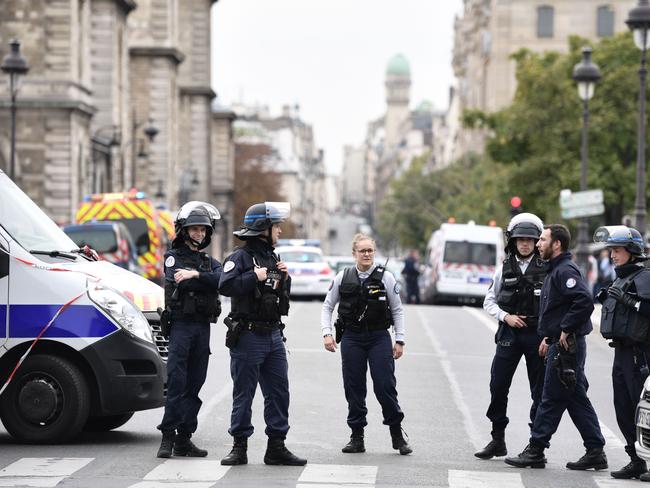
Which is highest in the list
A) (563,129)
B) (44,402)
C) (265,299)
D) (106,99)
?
(106,99)

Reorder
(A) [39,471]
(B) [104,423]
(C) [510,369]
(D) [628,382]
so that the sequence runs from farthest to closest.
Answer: (B) [104,423]
(C) [510,369]
(D) [628,382]
(A) [39,471]

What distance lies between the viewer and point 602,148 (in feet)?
→ 190

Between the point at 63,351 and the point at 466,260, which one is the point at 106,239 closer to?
the point at 466,260

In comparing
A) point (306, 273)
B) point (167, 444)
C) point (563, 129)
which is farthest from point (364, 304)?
point (563, 129)

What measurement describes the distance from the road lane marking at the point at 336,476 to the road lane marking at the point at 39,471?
1569 millimetres

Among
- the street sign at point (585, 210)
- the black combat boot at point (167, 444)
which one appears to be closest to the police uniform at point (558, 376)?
the black combat boot at point (167, 444)

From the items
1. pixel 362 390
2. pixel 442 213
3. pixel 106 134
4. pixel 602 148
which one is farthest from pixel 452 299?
pixel 442 213

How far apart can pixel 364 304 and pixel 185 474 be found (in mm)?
2097

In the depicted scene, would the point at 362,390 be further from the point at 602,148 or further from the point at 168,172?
the point at 168,172

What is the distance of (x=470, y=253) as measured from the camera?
4466 centimetres

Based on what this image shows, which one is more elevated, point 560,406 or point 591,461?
point 560,406

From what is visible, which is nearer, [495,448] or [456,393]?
[495,448]

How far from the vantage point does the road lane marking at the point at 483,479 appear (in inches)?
416

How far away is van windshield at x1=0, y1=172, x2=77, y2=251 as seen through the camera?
12.5m
